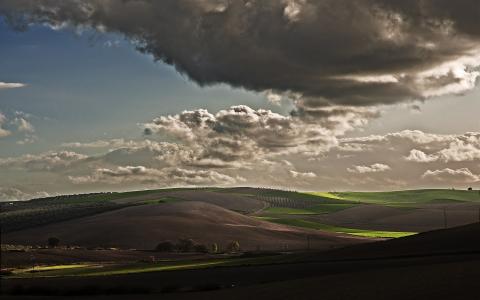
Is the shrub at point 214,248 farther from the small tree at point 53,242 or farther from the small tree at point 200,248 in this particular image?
the small tree at point 53,242

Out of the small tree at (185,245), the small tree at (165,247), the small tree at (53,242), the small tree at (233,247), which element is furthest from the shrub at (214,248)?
the small tree at (53,242)

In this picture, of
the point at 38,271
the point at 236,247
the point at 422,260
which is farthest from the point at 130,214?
the point at 422,260

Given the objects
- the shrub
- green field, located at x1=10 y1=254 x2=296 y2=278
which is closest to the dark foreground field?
green field, located at x1=10 y1=254 x2=296 y2=278

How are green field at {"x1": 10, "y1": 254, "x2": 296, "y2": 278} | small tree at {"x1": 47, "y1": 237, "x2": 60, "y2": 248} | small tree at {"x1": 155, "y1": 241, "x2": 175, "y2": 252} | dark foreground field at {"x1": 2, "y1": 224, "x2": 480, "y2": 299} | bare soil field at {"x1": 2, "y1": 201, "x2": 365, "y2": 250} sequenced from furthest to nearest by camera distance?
bare soil field at {"x1": 2, "y1": 201, "x2": 365, "y2": 250}, small tree at {"x1": 47, "y1": 237, "x2": 60, "y2": 248}, small tree at {"x1": 155, "y1": 241, "x2": 175, "y2": 252}, green field at {"x1": 10, "y1": 254, "x2": 296, "y2": 278}, dark foreground field at {"x1": 2, "y1": 224, "x2": 480, "y2": 299}

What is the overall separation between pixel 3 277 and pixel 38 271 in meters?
9.47

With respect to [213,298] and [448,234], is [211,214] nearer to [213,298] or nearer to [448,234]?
[448,234]

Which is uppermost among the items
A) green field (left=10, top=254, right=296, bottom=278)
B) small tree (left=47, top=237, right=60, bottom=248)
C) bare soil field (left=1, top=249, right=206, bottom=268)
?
small tree (left=47, top=237, right=60, bottom=248)

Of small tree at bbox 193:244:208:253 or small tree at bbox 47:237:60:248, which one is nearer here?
small tree at bbox 193:244:208:253

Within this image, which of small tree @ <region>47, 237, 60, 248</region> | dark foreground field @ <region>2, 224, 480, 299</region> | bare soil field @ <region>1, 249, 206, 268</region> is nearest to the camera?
dark foreground field @ <region>2, 224, 480, 299</region>

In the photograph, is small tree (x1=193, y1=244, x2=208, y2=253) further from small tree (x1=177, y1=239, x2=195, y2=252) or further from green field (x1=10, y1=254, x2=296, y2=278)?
green field (x1=10, y1=254, x2=296, y2=278)

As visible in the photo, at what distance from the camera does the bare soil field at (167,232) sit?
5640 inches

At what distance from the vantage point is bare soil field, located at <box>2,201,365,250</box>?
143250 mm

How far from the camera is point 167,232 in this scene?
150 meters

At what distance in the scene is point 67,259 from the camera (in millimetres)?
108812
